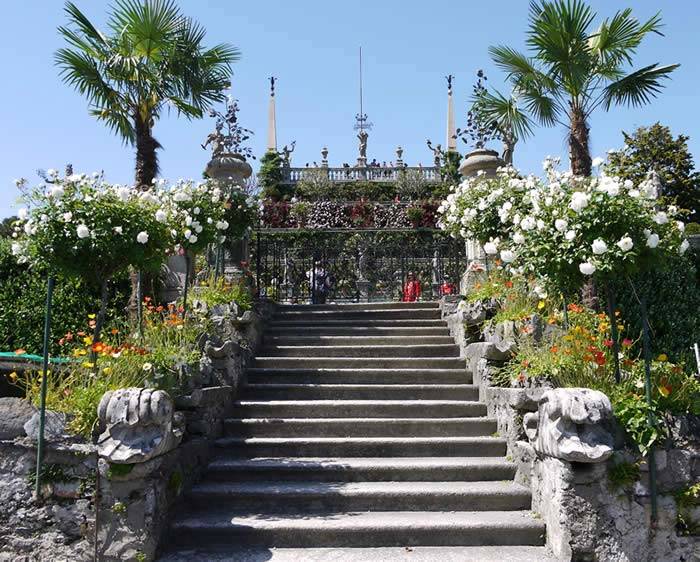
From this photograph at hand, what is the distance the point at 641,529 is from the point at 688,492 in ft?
1.40

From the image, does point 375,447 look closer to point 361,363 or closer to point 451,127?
point 361,363

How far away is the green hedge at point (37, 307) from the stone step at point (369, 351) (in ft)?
12.1

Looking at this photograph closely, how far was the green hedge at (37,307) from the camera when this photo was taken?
9.60 metres

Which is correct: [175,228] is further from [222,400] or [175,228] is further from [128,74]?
[128,74]

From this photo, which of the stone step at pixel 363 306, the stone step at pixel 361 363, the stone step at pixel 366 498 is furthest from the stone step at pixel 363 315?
the stone step at pixel 366 498

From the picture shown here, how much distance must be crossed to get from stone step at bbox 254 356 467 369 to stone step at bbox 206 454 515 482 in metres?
1.79

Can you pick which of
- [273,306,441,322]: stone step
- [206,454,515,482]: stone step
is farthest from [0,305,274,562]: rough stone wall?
[273,306,441,322]: stone step

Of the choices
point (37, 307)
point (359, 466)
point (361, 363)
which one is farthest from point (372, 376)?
point (37, 307)

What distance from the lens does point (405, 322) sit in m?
8.34

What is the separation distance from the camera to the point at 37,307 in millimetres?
9734

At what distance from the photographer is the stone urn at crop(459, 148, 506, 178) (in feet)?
32.8

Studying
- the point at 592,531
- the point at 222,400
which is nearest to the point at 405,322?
the point at 222,400

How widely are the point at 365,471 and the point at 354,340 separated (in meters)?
2.67

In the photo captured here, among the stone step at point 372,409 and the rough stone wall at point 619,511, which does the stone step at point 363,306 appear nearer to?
the stone step at point 372,409
